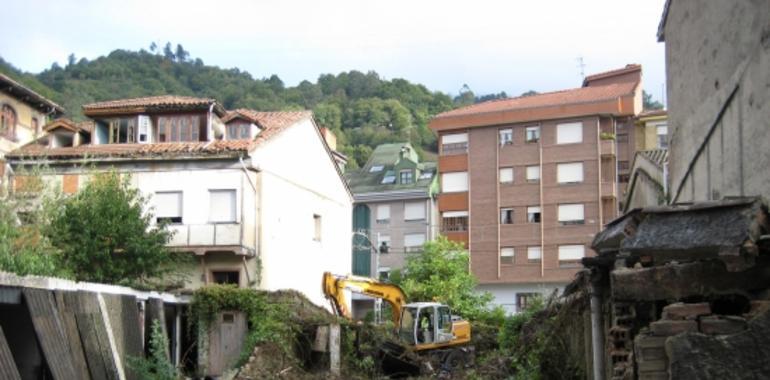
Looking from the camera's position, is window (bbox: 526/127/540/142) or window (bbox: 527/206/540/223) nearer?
window (bbox: 527/206/540/223)

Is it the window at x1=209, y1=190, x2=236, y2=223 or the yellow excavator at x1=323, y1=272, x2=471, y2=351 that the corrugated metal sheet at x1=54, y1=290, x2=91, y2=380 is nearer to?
the yellow excavator at x1=323, y1=272, x2=471, y2=351

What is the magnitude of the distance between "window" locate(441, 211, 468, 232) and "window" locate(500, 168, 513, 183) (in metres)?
3.02

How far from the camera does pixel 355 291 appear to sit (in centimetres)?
2802

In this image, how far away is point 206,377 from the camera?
80.8 feet

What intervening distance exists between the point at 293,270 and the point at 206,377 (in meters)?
8.70

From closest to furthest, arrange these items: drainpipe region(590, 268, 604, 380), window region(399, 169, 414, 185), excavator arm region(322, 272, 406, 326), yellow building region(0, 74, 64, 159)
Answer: drainpipe region(590, 268, 604, 380)
excavator arm region(322, 272, 406, 326)
yellow building region(0, 74, 64, 159)
window region(399, 169, 414, 185)

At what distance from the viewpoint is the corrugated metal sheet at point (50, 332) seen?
15.5 m

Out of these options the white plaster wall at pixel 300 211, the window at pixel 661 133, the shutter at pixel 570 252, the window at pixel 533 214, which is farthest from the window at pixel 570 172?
the white plaster wall at pixel 300 211

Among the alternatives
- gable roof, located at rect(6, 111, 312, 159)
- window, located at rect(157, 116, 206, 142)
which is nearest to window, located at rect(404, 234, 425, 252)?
gable roof, located at rect(6, 111, 312, 159)

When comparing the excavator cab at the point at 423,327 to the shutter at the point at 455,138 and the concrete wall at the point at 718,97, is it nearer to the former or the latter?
the concrete wall at the point at 718,97

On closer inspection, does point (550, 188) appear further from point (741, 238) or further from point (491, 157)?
point (741, 238)

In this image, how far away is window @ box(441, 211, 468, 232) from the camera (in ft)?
171

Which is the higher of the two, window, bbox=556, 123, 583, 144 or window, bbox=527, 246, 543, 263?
window, bbox=556, 123, 583, 144

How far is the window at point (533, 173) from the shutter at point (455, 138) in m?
4.57
